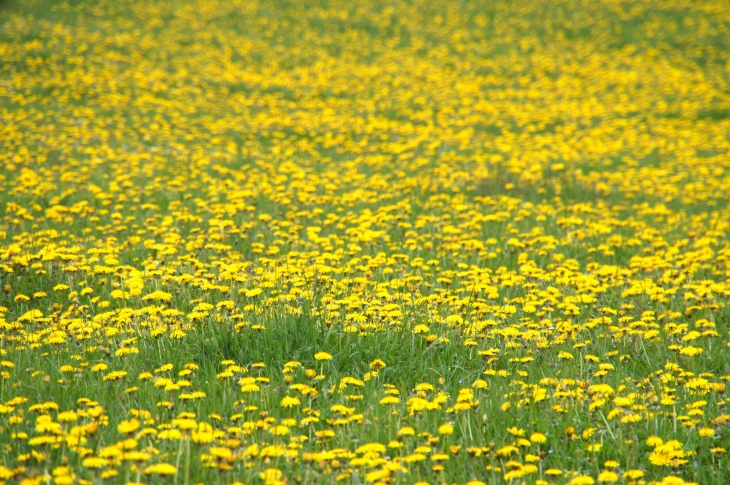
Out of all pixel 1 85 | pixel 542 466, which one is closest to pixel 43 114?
pixel 1 85

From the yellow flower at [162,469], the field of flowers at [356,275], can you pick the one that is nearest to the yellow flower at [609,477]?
the field of flowers at [356,275]

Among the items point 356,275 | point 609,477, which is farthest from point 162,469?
point 356,275

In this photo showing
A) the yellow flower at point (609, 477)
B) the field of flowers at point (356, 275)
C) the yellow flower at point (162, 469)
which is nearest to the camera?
the yellow flower at point (162, 469)

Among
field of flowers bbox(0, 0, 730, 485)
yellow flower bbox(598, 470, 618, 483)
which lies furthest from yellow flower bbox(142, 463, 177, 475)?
yellow flower bbox(598, 470, 618, 483)

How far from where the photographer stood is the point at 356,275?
590 centimetres

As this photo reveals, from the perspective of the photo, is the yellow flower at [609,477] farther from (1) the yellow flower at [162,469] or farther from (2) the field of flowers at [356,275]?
(1) the yellow flower at [162,469]

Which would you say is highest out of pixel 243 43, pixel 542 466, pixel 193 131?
pixel 243 43

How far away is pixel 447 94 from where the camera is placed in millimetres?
16469

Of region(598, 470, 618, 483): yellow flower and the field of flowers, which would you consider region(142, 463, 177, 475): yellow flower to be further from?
region(598, 470, 618, 483): yellow flower

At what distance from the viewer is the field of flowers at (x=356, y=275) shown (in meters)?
3.25

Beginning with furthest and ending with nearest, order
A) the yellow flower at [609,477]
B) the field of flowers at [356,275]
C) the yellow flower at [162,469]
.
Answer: the field of flowers at [356,275] → the yellow flower at [609,477] → the yellow flower at [162,469]

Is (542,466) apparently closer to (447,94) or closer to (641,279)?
(641,279)

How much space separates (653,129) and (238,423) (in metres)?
12.5

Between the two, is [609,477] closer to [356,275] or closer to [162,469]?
[162,469]
